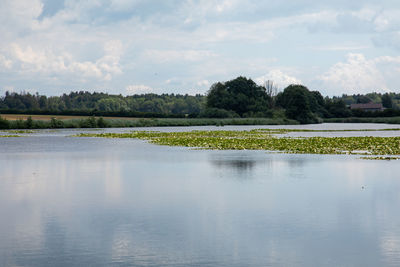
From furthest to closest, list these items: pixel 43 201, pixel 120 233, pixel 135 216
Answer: pixel 43 201
pixel 135 216
pixel 120 233

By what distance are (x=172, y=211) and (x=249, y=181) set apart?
5026 mm

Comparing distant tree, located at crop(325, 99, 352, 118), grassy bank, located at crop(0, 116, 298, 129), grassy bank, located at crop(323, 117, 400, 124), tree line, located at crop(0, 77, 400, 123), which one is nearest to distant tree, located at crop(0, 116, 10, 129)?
grassy bank, located at crop(0, 116, 298, 129)

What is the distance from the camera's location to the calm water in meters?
7.25

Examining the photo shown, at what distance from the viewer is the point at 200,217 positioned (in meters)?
9.75

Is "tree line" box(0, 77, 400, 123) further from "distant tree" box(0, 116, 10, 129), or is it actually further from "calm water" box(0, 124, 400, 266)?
"calm water" box(0, 124, 400, 266)

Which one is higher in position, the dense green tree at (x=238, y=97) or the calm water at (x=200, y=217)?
the dense green tree at (x=238, y=97)

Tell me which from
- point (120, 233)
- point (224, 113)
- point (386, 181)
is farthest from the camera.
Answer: point (224, 113)

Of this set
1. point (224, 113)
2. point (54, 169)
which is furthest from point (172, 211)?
point (224, 113)

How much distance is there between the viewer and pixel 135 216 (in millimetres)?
9852

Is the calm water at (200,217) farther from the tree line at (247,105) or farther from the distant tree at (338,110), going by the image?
the distant tree at (338,110)

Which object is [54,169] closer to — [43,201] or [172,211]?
[43,201]

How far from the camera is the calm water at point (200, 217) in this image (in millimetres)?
7254

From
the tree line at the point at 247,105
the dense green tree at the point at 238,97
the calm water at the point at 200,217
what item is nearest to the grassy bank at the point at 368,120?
the tree line at the point at 247,105

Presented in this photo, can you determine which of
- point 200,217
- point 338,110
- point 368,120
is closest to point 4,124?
point 200,217
